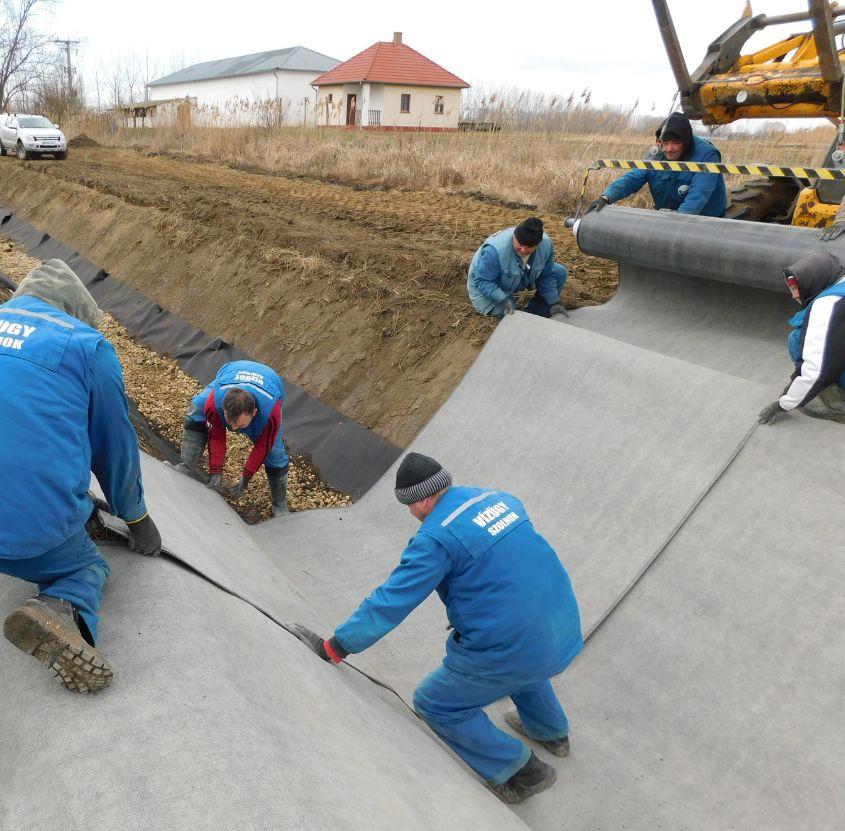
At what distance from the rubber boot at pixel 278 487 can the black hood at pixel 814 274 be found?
3535mm

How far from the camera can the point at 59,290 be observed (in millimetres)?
2314

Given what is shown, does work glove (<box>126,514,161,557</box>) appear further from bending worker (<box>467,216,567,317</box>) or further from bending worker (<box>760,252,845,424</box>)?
bending worker (<box>467,216,567,317</box>)

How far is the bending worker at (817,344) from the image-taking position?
350cm

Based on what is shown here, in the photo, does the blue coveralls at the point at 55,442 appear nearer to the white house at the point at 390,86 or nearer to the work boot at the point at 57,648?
the work boot at the point at 57,648

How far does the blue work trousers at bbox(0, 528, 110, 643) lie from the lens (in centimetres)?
216

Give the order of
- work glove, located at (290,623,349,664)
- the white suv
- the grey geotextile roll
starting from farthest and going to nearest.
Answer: the white suv < work glove, located at (290,623,349,664) < the grey geotextile roll

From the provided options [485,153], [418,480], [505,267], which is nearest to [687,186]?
[505,267]

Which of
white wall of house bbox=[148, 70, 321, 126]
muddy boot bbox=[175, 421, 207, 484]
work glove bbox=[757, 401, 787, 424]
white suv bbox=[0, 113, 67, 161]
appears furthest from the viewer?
white wall of house bbox=[148, 70, 321, 126]

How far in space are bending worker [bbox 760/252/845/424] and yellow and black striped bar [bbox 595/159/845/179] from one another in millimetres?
1299

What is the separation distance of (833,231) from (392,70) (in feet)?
121

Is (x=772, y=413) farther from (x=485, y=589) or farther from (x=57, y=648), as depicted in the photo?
(x=57, y=648)

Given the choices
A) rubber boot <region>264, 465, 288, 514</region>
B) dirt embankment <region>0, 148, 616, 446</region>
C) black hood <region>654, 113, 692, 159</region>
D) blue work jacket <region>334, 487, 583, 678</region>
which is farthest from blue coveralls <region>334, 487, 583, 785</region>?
black hood <region>654, 113, 692, 159</region>

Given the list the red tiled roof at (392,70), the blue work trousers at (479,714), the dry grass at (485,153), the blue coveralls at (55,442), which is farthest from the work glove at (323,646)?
the red tiled roof at (392,70)

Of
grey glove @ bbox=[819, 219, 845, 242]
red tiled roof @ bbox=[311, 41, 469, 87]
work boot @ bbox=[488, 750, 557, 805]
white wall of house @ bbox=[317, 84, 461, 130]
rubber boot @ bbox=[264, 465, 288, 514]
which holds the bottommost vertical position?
work boot @ bbox=[488, 750, 557, 805]
